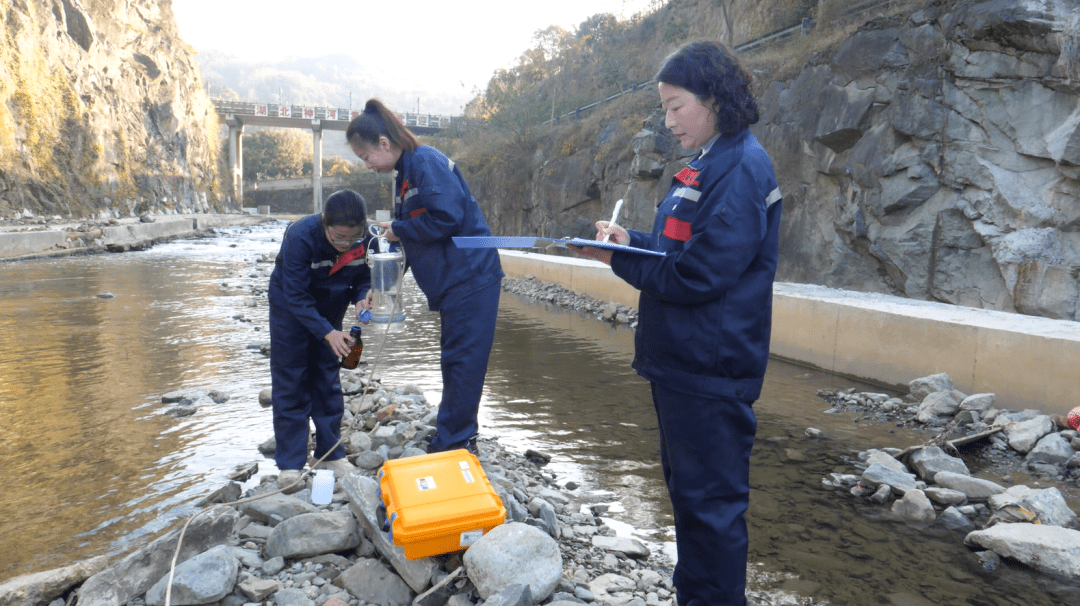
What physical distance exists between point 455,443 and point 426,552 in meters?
1.02

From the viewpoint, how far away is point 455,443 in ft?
11.5

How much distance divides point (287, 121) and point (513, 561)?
69988 millimetres

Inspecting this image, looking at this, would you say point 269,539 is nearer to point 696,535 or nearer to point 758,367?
point 696,535

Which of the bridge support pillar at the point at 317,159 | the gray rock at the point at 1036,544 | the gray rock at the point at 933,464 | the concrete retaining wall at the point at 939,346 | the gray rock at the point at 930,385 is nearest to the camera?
the gray rock at the point at 1036,544

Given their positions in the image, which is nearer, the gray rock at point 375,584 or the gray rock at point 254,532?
the gray rock at point 375,584

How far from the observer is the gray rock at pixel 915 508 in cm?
381

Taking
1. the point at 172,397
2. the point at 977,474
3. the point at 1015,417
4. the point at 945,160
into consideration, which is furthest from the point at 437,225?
the point at 945,160

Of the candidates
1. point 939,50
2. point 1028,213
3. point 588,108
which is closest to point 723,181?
point 1028,213

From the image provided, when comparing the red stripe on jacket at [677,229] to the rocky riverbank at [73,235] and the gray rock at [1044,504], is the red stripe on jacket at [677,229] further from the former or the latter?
the rocky riverbank at [73,235]

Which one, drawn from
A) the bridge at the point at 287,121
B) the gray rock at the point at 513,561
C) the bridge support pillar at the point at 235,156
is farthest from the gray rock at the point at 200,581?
the bridge support pillar at the point at 235,156

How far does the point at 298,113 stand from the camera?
6650cm

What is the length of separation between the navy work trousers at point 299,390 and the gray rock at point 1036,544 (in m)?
3.37

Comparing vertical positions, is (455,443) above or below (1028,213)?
below

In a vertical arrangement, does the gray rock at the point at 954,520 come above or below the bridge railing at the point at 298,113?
below
